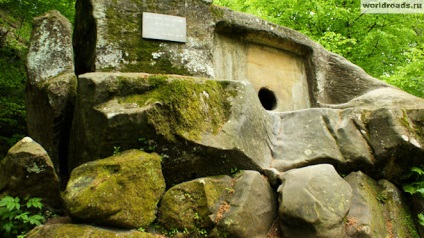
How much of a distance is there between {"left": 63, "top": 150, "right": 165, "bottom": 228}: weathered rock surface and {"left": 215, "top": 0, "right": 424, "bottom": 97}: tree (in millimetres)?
8642

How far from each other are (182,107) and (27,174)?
5.27 feet

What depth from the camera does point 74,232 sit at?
290 centimetres

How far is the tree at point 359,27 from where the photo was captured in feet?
36.2

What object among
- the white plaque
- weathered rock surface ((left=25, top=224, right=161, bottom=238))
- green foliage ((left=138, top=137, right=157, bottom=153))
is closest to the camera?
weathered rock surface ((left=25, top=224, right=161, bottom=238))

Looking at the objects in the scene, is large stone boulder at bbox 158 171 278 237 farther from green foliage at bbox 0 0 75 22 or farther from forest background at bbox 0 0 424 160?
forest background at bbox 0 0 424 160

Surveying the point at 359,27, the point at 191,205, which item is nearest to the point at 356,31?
the point at 359,27

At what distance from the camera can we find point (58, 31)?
193 inches

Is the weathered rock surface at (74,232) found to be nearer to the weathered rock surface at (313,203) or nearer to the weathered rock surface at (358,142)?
the weathered rock surface at (313,203)

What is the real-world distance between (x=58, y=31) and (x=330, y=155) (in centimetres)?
388

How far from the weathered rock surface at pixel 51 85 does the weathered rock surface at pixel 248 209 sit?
232cm

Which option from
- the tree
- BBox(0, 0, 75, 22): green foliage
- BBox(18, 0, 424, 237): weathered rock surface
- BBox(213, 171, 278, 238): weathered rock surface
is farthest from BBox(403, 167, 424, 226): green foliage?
BBox(0, 0, 75, 22): green foliage

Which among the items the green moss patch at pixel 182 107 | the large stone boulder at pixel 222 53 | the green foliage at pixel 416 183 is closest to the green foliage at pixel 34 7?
the large stone boulder at pixel 222 53

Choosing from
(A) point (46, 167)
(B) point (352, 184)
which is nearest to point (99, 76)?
(A) point (46, 167)

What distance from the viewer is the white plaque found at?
4.60m
